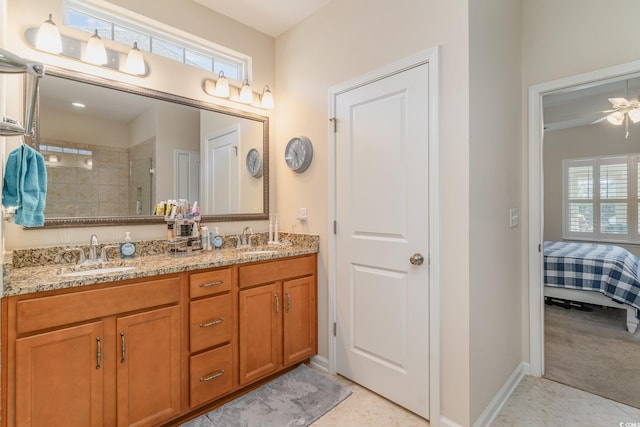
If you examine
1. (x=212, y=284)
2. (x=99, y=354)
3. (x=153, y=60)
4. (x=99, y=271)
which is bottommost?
(x=99, y=354)

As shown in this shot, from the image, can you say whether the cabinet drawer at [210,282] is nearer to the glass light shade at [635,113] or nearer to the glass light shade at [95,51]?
the glass light shade at [95,51]

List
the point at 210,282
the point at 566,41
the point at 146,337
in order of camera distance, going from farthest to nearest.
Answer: the point at 566,41
the point at 210,282
the point at 146,337

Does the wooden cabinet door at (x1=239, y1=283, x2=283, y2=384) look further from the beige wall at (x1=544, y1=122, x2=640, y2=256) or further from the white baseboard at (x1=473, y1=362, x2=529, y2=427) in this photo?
the beige wall at (x1=544, y1=122, x2=640, y2=256)

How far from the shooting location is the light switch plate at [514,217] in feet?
7.18

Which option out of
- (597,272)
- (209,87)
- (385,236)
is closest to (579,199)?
(597,272)

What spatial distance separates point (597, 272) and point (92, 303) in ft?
14.9

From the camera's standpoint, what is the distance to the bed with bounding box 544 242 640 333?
123 inches

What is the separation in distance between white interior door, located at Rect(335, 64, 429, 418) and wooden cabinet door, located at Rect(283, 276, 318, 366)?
25cm

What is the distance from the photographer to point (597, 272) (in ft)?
11.1

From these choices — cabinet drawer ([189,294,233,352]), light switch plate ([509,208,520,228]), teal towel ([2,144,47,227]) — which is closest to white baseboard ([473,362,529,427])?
light switch plate ([509,208,520,228])

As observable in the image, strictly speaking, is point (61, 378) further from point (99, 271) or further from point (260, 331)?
point (260, 331)

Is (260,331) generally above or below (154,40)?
below

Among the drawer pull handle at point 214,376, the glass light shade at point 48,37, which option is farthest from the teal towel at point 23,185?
the drawer pull handle at point 214,376

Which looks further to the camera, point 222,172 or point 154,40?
point 222,172
